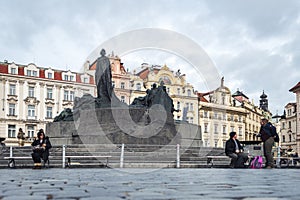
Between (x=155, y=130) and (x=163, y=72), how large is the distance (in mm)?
48701

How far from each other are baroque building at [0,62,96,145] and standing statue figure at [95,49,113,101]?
33.2m

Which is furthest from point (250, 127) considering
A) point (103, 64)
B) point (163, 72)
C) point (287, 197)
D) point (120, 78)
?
point (287, 197)

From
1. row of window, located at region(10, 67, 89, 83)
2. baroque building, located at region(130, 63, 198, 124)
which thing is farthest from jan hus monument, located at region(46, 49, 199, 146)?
baroque building, located at region(130, 63, 198, 124)

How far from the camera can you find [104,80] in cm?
2062

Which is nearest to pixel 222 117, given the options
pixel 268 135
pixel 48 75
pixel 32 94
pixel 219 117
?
pixel 219 117

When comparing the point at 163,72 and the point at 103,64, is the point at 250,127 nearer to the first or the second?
the point at 163,72

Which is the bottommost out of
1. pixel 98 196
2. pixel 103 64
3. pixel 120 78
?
pixel 98 196

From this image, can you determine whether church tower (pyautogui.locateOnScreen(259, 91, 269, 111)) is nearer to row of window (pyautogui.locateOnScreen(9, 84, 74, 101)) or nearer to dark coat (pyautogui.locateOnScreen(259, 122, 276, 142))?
row of window (pyautogui.locateOnScreen(9, 84, 74, 101))

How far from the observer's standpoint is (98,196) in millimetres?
4492

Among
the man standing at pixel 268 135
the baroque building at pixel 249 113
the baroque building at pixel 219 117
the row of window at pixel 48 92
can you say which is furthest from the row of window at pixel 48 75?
the man standing at pixel 268 135

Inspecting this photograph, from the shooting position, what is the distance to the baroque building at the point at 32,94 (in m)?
56.1

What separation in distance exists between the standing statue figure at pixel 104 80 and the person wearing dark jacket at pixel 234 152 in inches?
288

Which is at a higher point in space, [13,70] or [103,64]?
[13,70]

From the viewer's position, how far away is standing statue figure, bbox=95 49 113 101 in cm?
2053
